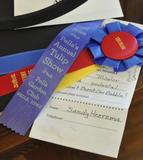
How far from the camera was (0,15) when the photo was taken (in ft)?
2.81

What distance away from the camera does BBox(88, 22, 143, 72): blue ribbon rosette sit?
745 mm

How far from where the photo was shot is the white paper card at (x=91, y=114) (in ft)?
2.15

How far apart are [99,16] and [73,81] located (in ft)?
0.63

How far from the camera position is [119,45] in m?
0.77

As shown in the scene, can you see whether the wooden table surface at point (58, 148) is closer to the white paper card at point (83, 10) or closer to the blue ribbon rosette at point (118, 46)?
the blue ribbon rosette at point (118, 46)

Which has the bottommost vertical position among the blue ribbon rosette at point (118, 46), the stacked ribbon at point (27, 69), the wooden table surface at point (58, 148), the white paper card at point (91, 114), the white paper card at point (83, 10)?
the wooden table surface at point (58, 148)

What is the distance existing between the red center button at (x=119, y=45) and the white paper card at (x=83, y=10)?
8 centimetres

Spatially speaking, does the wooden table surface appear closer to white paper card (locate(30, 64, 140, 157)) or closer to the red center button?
white paper card (locate(30, 64, 140, 157))

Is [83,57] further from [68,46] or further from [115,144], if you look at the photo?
[115,144]

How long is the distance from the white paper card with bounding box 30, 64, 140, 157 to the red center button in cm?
3

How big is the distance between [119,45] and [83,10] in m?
0.15

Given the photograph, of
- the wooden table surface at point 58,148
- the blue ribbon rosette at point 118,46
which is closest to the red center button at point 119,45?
the blue ribbon rosette at point 118,46

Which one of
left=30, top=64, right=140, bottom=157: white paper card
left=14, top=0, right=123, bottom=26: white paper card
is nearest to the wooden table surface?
left=30, top=64, right=140, bottom=157: white paper card

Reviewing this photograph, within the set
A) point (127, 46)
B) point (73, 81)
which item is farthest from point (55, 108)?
point (127, 46)
